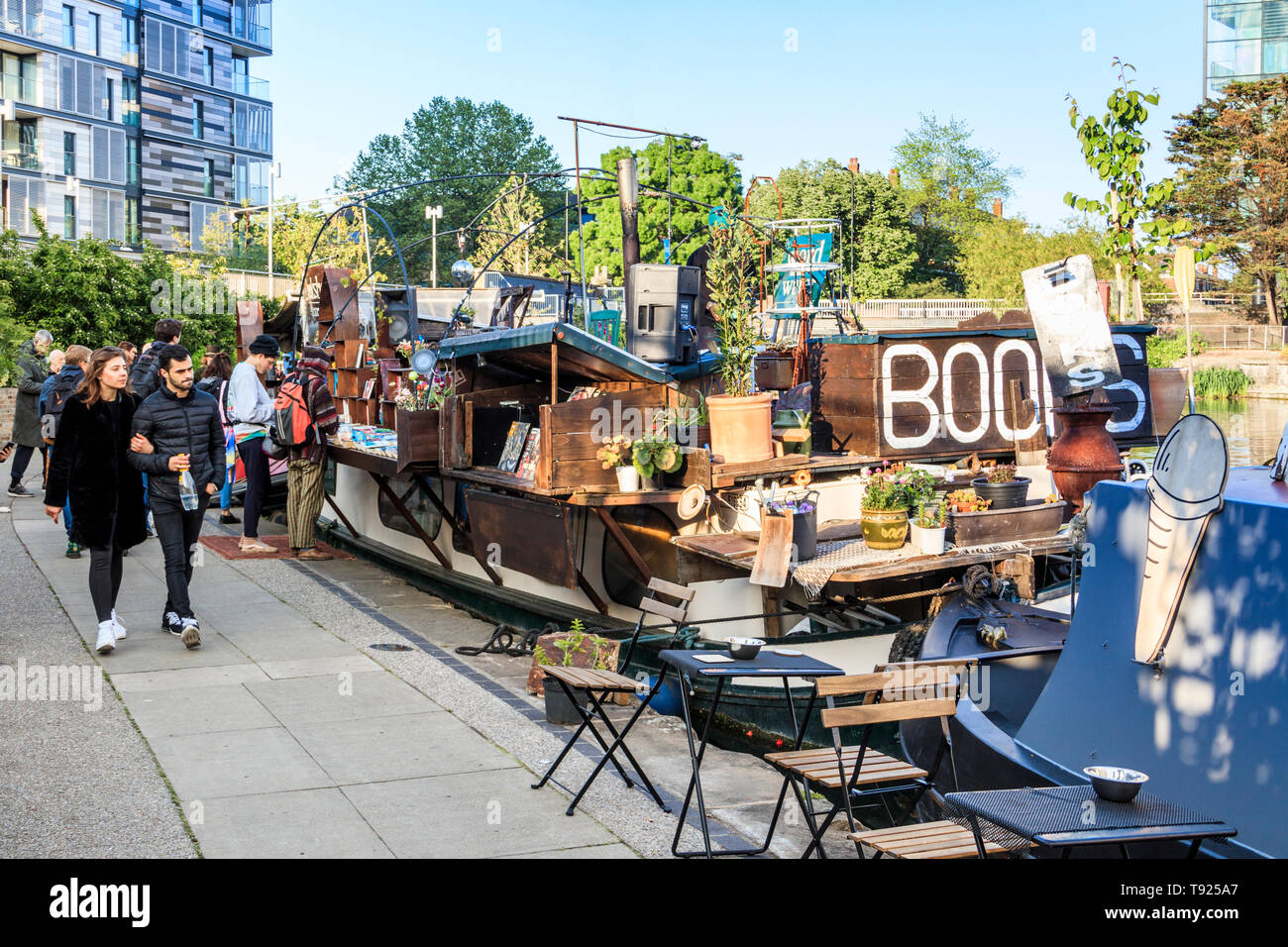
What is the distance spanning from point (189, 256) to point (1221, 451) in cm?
4441

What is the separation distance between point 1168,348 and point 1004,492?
47477 millimetres

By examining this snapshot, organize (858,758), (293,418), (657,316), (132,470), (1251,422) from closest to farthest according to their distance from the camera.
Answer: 1. (858,758)
2. (132,470)
3. (657,316)
4. (293,418)
5. (1251,422)

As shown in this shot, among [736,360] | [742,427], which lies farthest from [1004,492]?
[736,360]

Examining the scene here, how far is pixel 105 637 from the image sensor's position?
812 centimetres

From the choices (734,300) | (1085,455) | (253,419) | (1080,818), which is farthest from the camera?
(253,419)

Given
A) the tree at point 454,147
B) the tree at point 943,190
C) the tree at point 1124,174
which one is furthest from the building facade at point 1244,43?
the tree at point 1124,174

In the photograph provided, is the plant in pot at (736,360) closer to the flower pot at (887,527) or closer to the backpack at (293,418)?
the flower pot at (887,527)

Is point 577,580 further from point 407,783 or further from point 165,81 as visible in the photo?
point 165,81

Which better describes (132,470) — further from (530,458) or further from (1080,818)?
(1080,818)

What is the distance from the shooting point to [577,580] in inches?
407

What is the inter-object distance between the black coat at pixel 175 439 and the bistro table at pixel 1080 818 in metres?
5.99

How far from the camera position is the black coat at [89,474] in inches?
311

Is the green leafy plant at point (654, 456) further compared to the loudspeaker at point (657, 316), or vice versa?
the loudspeaker at point (657, 316)
